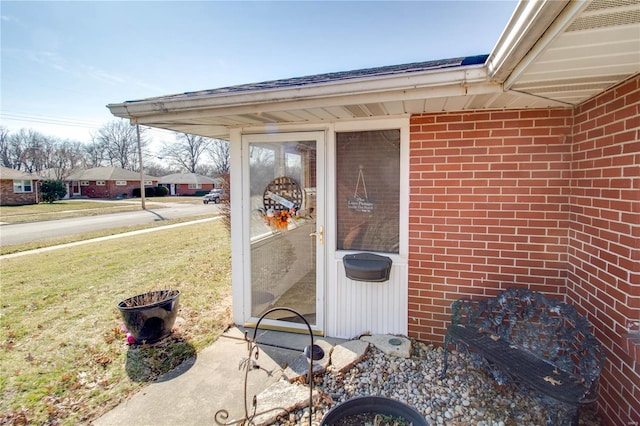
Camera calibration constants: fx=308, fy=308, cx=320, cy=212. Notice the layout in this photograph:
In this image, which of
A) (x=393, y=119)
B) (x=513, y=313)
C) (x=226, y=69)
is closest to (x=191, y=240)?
(x=226, y=69)

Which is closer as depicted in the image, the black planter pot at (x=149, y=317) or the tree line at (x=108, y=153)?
→ the black planter pot at (x=149, y=317)

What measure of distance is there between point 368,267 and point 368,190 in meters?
0.84

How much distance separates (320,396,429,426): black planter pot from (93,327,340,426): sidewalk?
106cm

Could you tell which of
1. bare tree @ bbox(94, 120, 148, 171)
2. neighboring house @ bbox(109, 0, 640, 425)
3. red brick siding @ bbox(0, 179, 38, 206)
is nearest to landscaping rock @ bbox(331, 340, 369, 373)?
neighboring house @ bbox(109, 0, 640, 425)

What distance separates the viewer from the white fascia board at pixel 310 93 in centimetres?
217

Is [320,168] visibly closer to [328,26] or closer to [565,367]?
[565,367]

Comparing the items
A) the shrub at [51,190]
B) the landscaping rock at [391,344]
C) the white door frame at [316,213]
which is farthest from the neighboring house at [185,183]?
the landscaping rock at [391,344]

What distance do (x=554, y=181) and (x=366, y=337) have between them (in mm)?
2373

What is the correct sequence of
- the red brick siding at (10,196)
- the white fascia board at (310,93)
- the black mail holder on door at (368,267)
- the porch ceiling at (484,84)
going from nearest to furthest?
the porch ceiling at (484,84) → the white fascia board at (310,93) → the black mail holder on door at (368,267) → the red brick siding at (10,196)

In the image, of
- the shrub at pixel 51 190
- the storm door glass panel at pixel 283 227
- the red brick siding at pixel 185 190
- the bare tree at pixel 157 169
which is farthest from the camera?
the bare tree at pixel 157 169

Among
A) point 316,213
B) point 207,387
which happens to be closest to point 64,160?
point 316,213

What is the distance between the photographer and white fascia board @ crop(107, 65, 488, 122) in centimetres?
217

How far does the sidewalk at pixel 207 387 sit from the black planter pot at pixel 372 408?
106cm

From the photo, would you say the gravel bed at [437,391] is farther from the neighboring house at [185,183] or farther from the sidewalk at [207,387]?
the neighboring house at [185,183]
